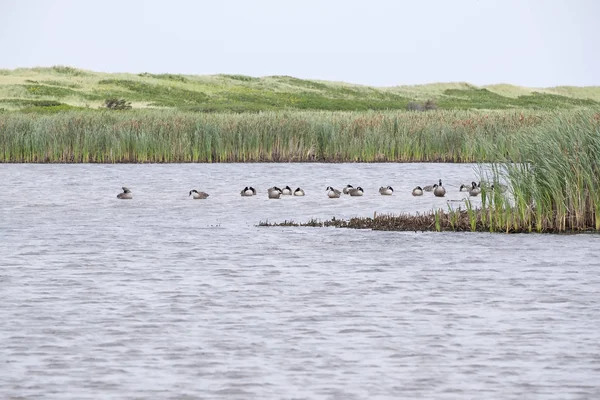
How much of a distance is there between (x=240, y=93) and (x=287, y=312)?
91.9 meters

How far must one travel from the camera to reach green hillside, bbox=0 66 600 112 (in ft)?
278

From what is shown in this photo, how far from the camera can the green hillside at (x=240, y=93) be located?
3337 inches

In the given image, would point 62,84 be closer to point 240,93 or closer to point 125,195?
point 240,93

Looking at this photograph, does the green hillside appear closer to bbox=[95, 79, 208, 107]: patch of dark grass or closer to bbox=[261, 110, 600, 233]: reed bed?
bbox=[95, 79, 208, 107]: patch of dark grass

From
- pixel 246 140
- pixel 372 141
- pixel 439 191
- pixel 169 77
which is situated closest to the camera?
pixel 439 191

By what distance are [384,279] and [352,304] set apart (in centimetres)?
158

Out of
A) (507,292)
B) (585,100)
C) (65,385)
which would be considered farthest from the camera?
(585,100)

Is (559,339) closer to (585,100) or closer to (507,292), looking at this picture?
(507,292)

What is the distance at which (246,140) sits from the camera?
3447 centimetres

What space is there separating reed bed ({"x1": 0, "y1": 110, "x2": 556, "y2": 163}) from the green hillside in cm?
3873

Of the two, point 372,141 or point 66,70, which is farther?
point 66,70

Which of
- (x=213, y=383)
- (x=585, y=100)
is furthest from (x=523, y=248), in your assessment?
(x=585, y=100)

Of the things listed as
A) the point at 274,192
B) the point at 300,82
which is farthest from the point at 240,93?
the point at 274,192

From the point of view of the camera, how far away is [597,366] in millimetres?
7793
